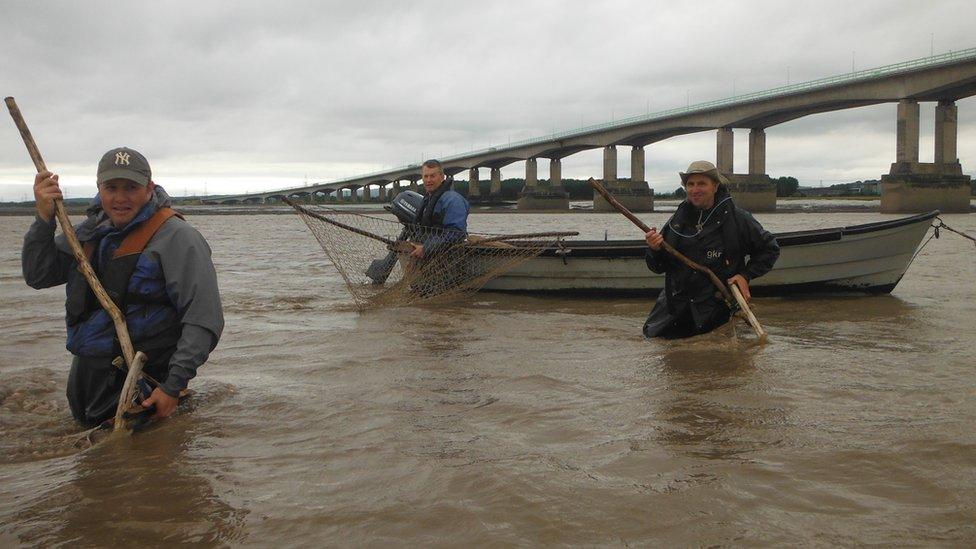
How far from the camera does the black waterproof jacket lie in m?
5.75

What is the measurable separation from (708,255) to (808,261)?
15.7 feet

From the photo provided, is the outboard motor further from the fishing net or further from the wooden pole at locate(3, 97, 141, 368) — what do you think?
the wooden pole at locate(3, 97, 141, 368)

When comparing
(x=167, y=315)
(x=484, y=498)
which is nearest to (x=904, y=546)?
(x=484, y=498)

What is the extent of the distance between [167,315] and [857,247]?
9.00 meters

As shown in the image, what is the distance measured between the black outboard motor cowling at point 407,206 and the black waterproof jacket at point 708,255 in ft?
17.7

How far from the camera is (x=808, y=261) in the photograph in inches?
391

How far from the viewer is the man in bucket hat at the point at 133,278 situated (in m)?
3.54

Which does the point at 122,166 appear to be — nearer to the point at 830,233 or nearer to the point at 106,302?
the point at 106,302

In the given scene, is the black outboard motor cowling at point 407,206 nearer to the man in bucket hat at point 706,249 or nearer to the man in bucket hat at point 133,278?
the man in bucket hat at point 706,249

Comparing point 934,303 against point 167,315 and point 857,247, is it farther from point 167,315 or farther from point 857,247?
point 167,315

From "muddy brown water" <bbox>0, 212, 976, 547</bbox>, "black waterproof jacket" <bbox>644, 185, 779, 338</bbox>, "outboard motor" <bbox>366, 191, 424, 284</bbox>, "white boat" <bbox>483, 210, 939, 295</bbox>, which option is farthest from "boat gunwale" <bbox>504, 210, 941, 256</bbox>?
"black waterproof jacket" <bbox>644, 185, 779, 338</bbox>

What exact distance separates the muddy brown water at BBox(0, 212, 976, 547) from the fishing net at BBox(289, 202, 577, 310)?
292cm

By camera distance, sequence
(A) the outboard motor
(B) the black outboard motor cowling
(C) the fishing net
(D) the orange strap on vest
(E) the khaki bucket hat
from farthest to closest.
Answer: (B) the black outboard motor cowling → (A) the outboard motor → (C) the fishing net → (E) the khaki bucket hat → (D) the orange strap on vest

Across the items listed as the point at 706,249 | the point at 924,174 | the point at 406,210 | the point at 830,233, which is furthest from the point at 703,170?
the point at 924,174
